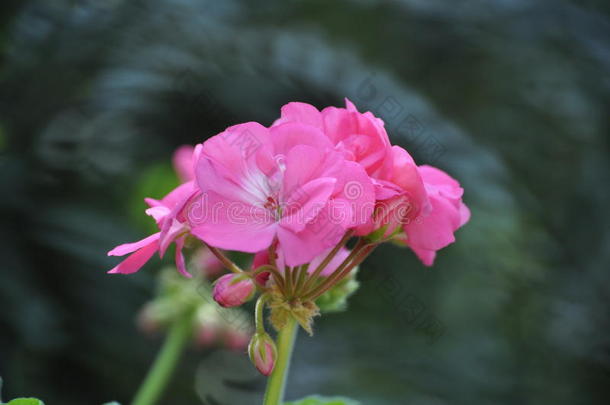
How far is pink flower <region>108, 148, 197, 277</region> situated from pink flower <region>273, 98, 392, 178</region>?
0.35 feet

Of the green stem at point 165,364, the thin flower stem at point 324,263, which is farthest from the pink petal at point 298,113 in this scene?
the green stem at point 165,364

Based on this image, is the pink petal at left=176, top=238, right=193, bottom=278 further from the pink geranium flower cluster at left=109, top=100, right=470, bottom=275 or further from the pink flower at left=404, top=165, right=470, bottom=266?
the pink flower at left=404, top=165, right=470, bottom=266

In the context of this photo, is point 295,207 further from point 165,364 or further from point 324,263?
point 165,364

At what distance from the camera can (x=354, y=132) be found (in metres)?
0.60

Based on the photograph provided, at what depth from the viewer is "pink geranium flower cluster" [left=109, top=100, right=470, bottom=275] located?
0.52 meters

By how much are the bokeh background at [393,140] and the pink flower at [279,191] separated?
660mm

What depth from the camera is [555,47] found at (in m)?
2.18

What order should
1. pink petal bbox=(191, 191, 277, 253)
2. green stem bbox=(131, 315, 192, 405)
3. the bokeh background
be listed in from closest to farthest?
pink petal bbox=(191, 191, 277, 253) → green stem bbox=(131, 315, 192, 405) → the bokeh background

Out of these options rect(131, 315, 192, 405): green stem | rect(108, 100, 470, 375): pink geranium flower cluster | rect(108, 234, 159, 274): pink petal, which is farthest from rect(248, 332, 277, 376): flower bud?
rect(131, 315, 192, 405): green stem

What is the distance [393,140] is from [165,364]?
75 centimetres

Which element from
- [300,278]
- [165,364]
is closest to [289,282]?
[300,278]

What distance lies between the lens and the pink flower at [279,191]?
51 cm

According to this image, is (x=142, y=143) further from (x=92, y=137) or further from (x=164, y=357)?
(x=164, y=357)

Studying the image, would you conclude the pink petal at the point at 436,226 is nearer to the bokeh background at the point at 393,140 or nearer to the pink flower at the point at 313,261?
the pink flower at the point at 313,261
